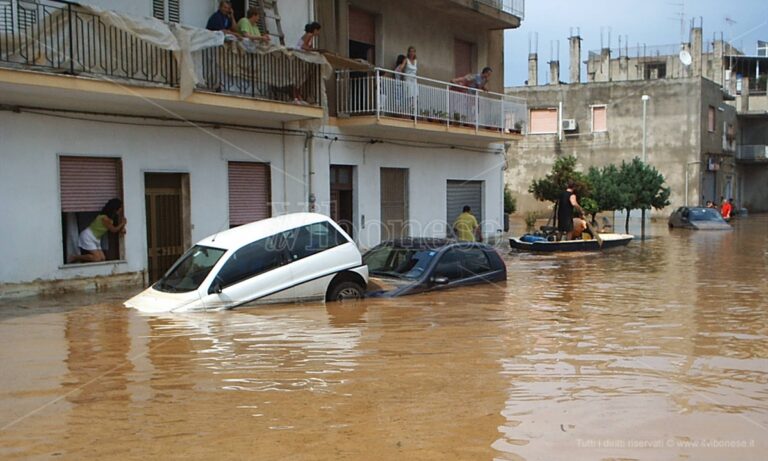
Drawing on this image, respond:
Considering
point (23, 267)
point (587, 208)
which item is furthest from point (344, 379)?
point (587, 208)

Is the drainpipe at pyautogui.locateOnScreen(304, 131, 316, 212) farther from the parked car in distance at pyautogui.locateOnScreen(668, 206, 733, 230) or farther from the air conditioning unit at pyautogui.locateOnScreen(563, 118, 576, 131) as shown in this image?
the air conditioning unit at pyautogui.locateOnScreen(563, 118, 576, 131)

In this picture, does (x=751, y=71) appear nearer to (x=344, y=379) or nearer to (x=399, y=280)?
(x=399, y=280)

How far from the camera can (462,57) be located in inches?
902

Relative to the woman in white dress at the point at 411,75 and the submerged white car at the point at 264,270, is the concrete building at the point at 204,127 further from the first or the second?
the submerged white car at the point at 264,270

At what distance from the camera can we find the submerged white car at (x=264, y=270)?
9.74 meters

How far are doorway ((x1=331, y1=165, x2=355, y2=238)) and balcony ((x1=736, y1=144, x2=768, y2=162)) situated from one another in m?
38.6

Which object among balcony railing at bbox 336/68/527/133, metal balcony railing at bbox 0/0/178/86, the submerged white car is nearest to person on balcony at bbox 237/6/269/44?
metal balcony railing at bbox 0/0/178/86

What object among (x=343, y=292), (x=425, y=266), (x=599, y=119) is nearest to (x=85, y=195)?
(x=343, y=292)

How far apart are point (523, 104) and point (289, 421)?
1932 cm

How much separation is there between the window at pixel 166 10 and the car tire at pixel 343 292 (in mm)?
6572

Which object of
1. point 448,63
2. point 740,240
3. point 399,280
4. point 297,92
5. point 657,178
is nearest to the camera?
point 399,280

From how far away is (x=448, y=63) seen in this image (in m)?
22.0

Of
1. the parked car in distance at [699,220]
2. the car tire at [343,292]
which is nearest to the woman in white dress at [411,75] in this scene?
the car tire at [343,292]

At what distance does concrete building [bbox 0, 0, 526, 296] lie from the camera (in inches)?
454
